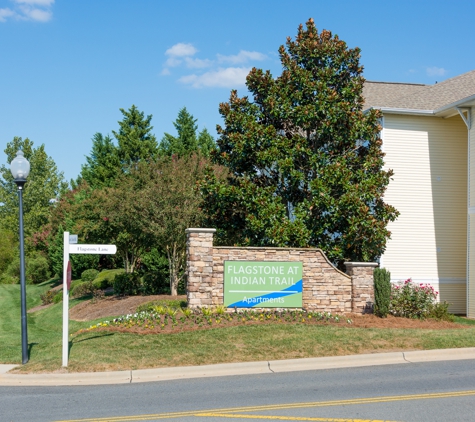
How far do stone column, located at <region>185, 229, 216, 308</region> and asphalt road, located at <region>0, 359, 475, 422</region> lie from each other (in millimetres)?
5335

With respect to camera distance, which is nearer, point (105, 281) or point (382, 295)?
point (382, 295)

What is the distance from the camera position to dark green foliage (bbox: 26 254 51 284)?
57.0m

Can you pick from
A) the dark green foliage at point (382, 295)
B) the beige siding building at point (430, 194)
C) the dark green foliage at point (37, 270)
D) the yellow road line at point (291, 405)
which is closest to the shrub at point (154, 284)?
the beige siding building at point (430, 194)

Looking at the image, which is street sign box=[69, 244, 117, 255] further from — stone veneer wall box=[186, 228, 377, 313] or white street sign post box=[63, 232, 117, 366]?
stone veneer wall box=[186, 228, 377, 313]

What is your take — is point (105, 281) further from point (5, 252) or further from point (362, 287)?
point (5, 252)

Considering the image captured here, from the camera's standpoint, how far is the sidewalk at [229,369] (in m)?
11.3

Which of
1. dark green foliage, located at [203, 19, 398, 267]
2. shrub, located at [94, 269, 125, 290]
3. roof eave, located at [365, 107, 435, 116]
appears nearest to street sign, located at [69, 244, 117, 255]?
dark green foliage, located at [203, 19, 398, 267]

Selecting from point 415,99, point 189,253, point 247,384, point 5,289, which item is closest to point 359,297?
point 189,253

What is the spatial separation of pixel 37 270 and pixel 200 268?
44584mm

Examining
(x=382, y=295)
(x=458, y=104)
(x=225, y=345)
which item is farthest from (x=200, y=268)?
(x=458, y=104)

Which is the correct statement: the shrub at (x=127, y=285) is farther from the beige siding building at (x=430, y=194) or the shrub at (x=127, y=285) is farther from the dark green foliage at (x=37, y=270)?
the dark green foliage at (x=37, y=270)

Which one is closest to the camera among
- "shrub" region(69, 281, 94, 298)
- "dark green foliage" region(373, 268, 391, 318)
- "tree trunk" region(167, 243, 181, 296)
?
"dark green foliage" region(373, 268, 391, 318)

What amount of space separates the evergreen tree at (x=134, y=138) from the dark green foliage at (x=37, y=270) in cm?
1553

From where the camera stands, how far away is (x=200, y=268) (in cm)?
1678
